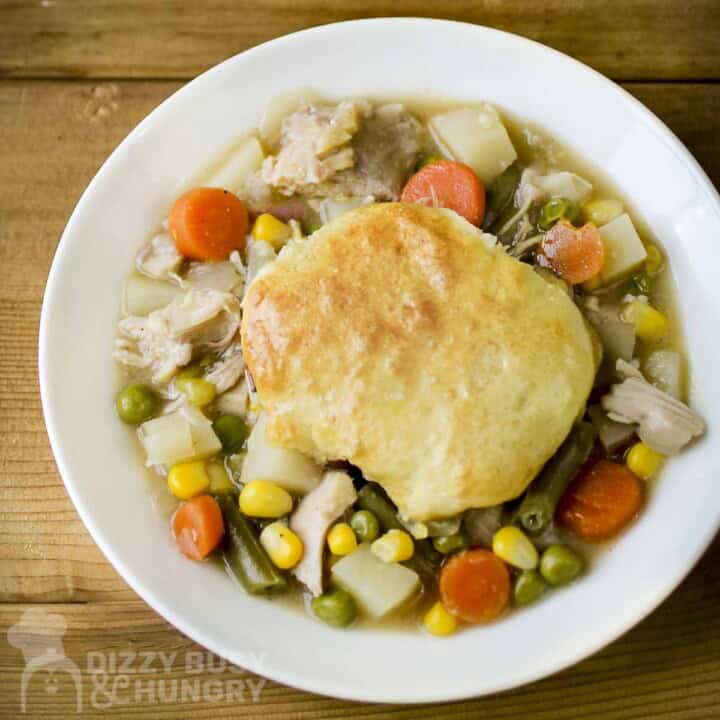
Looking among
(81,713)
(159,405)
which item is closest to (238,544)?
(159,405)

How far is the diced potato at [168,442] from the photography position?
11.8 feet

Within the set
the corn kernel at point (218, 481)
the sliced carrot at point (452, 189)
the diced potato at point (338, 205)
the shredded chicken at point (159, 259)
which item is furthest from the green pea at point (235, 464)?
the sliced carrot at point (452, 189)

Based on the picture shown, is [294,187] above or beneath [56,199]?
above

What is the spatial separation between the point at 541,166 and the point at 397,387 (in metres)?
1.33

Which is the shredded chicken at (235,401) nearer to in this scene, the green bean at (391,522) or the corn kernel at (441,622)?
the green bean at (391,522)

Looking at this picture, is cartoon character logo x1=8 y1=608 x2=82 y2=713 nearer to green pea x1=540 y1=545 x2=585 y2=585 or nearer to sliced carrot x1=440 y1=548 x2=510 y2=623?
sliced carrot x1=440 y1=548 x2=510 y2=623

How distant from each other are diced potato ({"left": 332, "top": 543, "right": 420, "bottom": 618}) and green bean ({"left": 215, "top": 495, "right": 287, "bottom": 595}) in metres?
0.24

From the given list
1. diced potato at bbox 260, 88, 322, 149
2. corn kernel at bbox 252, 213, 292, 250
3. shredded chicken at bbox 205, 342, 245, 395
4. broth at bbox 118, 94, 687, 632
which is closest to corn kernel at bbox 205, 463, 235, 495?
broth at bbox 118, 94, 687, 632

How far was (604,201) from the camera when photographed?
383cm

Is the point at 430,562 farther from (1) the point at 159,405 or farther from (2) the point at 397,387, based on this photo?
(1) the point at 159,405

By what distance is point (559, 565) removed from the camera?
11.0 ft

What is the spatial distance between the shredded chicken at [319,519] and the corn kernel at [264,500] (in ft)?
0.29

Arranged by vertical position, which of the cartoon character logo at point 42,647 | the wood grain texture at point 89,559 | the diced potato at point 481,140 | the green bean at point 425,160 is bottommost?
the cartoon character logo at point 42,647

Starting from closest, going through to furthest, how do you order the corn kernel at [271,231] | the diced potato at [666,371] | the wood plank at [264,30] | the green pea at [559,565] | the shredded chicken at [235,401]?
the green pea at [559,565] → the diced potato at [666,371] → the shredded chicken at [235,401] → the corn kernel at [271,231] → the wood plank at [264,30]
